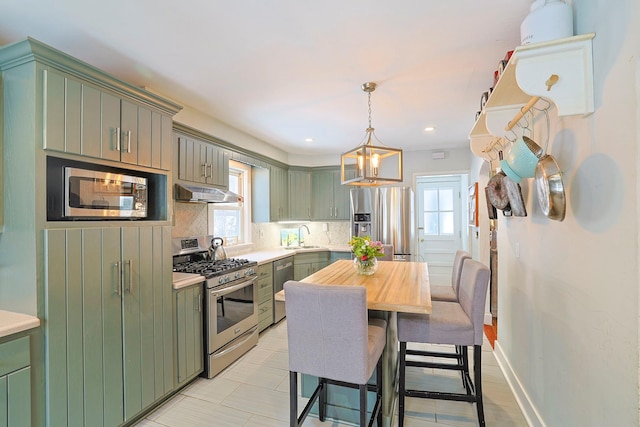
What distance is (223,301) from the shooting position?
2.78 m

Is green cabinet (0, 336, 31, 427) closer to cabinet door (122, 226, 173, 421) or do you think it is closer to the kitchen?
the kitchen

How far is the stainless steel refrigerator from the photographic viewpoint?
4.61 metres

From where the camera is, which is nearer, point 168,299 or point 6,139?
point 6,139

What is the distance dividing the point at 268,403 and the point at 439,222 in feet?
14.5

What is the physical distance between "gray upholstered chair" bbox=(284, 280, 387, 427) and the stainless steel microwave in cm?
127

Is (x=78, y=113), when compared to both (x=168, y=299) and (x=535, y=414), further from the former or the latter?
(x=535, y=414)

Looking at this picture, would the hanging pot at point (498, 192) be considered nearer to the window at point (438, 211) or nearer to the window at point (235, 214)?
the window at point (235, 214)

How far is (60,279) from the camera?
1629 mm

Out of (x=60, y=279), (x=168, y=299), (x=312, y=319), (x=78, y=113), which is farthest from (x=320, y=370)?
(x=78, y=113)

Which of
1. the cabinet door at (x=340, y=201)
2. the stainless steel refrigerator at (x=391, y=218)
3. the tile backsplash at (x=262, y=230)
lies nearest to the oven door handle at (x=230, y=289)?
the tile backsplash at (x=262, y=230)

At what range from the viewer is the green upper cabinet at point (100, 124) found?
160cm

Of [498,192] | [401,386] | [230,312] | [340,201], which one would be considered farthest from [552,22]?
[340,201]

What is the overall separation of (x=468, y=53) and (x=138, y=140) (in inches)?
90.7

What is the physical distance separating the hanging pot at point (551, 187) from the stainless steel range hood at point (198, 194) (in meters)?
2.57
